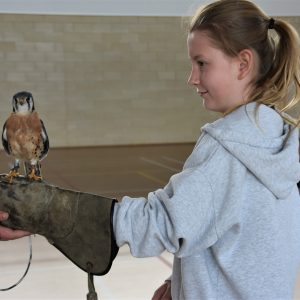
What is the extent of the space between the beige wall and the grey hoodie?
8.28 meters

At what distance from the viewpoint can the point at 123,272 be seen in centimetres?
306

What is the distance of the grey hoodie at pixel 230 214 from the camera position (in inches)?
37.1

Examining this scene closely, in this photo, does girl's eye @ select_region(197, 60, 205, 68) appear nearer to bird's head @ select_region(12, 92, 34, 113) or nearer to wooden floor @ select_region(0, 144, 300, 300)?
bird's head @ select_region(12, 92, 34, 113)

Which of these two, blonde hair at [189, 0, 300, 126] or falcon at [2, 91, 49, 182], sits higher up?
blonde hair at [189, 0, 300, 126]

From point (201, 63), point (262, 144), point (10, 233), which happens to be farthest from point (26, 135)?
point (262, 144)

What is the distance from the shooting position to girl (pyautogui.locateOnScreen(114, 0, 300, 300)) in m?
0.95

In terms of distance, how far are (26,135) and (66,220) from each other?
0.26 m

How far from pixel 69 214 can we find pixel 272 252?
0.42m

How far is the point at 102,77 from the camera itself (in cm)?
935

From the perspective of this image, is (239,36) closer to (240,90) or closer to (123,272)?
(240,90)

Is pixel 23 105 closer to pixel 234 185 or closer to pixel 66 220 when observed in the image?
pixel 66 220

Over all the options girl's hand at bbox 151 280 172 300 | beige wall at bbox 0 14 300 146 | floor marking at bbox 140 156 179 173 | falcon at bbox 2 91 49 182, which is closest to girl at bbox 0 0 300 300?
A: girl's hand at bbox 151 280 172 300

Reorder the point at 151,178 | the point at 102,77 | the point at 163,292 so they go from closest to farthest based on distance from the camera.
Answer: the point at 163,292 → the point at 151,178 → the point at 102,77

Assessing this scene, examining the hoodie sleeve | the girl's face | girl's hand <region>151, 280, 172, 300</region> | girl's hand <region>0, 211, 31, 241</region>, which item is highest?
the girl's face
